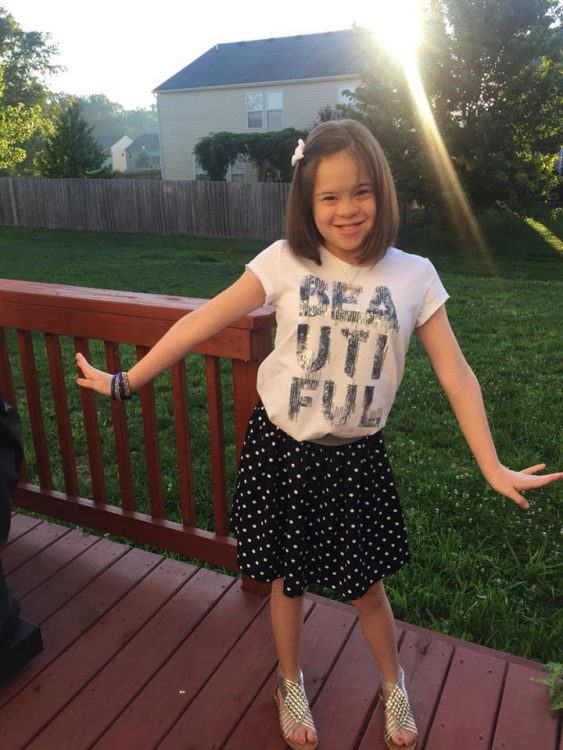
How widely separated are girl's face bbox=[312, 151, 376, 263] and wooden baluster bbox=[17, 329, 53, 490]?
1.34 metres

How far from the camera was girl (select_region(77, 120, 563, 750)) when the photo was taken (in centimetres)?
140

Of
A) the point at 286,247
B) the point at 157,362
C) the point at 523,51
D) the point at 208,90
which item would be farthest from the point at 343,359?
the point at 208,90

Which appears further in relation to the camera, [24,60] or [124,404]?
[24,60]

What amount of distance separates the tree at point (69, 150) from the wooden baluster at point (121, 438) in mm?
19197

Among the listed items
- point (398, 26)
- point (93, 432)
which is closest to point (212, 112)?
point (398, 26)

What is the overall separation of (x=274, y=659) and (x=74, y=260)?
10484mm

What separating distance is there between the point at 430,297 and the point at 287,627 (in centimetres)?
94

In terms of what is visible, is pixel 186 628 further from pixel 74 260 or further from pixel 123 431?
pixel 74 260

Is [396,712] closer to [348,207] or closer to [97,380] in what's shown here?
[97,380]

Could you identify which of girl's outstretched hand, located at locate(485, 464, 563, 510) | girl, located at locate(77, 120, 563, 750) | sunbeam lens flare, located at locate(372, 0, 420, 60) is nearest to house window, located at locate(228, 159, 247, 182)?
sunbeam lens flare, located at locate(372, 0, 420, 60)

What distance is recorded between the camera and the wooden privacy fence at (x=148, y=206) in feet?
47.7

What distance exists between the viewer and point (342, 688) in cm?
183

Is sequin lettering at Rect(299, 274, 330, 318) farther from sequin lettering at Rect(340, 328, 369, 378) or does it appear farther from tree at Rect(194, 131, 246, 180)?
tree at Rect(194, 131, 246, 180)

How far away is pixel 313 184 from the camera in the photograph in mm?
1401
